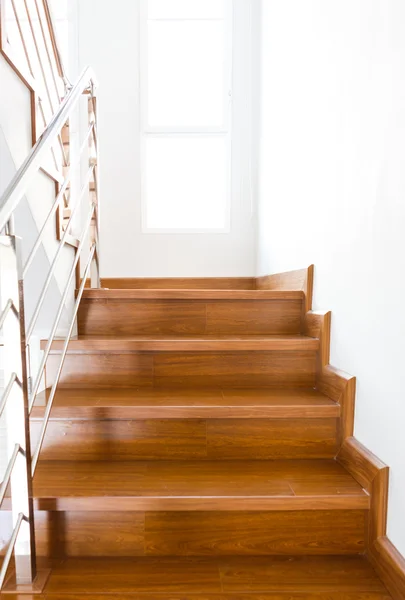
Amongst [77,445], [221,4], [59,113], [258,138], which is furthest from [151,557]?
[221,4]

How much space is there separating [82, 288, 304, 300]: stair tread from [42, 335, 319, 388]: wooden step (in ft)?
0.87

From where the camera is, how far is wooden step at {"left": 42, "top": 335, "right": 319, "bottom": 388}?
1780 mm

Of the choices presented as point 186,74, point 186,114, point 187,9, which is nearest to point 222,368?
point 186,114

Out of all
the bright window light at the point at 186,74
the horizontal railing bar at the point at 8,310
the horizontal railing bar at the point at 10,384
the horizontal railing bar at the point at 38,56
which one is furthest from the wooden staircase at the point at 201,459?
the bright window light at the point at 186,74

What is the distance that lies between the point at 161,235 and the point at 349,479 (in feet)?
8.14

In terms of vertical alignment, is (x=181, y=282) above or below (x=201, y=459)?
above

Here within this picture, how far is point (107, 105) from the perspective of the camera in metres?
3.48

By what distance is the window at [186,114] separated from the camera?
3.48 m

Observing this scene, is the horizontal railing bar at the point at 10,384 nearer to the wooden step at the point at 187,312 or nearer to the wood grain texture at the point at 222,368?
the wood grain texture at the point at 222,368

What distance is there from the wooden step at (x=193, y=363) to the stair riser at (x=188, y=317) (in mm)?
218

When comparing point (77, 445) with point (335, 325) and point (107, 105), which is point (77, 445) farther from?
point (107, 105)

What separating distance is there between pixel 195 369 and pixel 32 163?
0.96m

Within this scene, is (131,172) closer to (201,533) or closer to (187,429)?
(187,429)

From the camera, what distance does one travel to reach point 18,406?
114 centimetres
